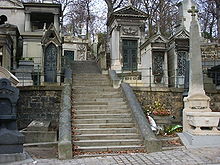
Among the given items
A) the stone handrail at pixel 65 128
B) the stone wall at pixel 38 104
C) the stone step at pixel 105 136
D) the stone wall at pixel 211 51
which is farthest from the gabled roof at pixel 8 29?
the stone wall at pixel 211 51

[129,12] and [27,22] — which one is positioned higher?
[27,22]

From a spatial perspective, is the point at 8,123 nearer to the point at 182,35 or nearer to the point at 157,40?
the point at 157,40

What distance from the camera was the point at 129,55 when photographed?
19.6 metres

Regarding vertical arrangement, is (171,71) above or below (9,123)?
above

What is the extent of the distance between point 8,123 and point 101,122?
3.35 m

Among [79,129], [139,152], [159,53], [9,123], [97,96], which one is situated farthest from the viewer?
[159,53]

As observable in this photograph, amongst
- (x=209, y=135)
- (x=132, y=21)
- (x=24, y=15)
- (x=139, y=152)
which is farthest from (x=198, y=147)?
(x=24, y=15)

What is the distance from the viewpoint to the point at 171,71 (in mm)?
16297

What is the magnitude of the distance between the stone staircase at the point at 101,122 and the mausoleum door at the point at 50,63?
145cm

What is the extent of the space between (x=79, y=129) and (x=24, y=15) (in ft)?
62.5

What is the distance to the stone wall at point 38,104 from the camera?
1193cm

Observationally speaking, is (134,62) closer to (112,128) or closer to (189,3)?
(189,3)

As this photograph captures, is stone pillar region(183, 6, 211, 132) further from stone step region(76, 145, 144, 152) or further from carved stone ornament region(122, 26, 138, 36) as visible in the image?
carved stone ornament region(122, 26, 138, 36)

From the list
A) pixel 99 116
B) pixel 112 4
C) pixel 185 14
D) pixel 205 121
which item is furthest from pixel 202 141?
pixel 112 4
